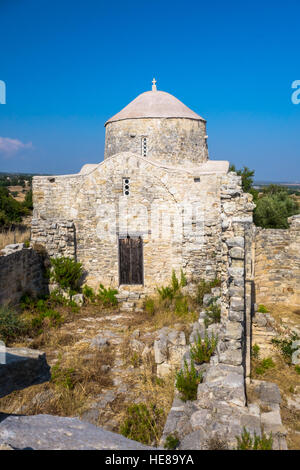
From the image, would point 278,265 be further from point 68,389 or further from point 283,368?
point 68,389

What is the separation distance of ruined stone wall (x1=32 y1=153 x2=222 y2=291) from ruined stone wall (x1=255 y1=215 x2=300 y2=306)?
4.45ft

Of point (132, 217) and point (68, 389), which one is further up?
point (132, 217)

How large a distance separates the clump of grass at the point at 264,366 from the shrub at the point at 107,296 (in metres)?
5.75

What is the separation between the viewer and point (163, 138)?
1356cm

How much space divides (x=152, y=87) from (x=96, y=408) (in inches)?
549

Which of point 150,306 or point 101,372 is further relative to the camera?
point 150,306

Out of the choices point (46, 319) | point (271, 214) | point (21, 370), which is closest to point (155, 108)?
point (46, 319)

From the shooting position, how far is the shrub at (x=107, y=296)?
36.4 feet

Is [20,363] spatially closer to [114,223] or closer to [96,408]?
[96,408]

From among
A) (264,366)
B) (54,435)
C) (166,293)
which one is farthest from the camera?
(166,293)

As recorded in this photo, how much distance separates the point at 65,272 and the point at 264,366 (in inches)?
274

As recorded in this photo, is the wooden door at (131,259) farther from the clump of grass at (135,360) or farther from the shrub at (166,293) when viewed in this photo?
the clump of grass at (135,360)

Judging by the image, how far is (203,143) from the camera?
1438 centimetres

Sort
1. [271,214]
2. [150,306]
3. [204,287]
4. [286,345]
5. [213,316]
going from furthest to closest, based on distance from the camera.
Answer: [271,214] → [150,306] → [204,287] → [213,316] → [286,345]
